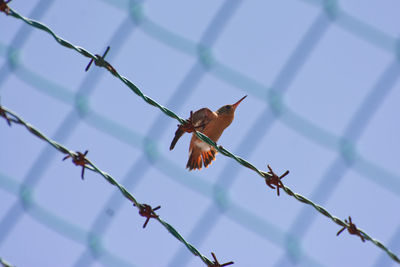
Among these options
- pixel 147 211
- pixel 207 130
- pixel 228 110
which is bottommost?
pixel 147 211

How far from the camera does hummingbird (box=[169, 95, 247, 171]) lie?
19.4 ft

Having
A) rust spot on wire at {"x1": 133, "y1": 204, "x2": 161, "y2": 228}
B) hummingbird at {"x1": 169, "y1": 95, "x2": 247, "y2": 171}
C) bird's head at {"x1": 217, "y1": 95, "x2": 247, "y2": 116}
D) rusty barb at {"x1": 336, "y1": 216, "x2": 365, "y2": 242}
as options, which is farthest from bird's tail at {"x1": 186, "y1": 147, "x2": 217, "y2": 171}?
rust spot on wire at {"x1": 133, "y1": 204, "x2": 161, "y2": 228}

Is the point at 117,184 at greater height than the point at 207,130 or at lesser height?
lesser

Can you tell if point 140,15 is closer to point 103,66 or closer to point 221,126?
point 103,66

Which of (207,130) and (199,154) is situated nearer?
(207,130)

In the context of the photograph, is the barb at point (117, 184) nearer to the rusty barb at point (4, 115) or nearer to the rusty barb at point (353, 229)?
the rusty barb at point (4, 115)

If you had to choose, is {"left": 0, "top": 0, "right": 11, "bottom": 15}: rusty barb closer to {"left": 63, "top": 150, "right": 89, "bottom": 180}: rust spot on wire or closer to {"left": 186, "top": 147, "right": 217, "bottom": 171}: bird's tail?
{"left": 63, "top": 150, "right": 89, "bottom": 180}: rust spot on wire

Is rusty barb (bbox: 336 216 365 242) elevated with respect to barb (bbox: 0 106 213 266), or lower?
elevated

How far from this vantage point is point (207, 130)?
6000mm

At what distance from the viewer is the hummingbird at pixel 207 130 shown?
19.4ft

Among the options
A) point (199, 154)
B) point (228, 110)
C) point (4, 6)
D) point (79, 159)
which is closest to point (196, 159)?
point (199, 154)

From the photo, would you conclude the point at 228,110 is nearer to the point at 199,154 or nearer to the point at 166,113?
the point at 199,154

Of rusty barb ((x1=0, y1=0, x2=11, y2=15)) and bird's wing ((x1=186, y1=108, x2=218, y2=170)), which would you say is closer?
rusty barb ((x1=0, y1=0, x2=11, y2=15))

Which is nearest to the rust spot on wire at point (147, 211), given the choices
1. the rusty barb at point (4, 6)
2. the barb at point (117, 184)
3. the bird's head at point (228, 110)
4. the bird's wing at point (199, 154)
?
the barb at point (117, 184)
